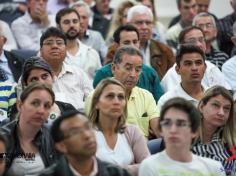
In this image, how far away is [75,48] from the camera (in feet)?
29.3

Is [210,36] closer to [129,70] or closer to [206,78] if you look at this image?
[206,78]

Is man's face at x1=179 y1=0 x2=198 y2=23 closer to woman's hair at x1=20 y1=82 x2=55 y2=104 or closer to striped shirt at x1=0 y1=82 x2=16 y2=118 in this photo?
striped shirt at x1=0 y1=82 x2=16 y2=118

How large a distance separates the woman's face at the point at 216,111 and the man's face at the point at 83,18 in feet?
10.9

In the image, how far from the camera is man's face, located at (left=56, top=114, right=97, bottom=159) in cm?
515

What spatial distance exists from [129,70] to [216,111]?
108 centimetres

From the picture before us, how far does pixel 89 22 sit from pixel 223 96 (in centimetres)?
455

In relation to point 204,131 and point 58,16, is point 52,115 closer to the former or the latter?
point 204,131

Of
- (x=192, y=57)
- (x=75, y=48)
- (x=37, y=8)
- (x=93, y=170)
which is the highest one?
(x=37, y=8)

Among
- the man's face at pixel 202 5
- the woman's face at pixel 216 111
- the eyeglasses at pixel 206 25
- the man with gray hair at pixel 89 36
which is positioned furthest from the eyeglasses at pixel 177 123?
the man's face at pixel 202 5

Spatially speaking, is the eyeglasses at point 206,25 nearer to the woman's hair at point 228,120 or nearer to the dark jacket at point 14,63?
the dark jacket at point 14,63

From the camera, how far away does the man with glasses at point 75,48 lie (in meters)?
8.84

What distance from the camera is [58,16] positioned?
9.11 m

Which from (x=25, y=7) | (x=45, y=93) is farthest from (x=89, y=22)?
(x=45, y=93)

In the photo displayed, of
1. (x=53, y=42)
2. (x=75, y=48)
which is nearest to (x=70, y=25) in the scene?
(x=75, y=48)
